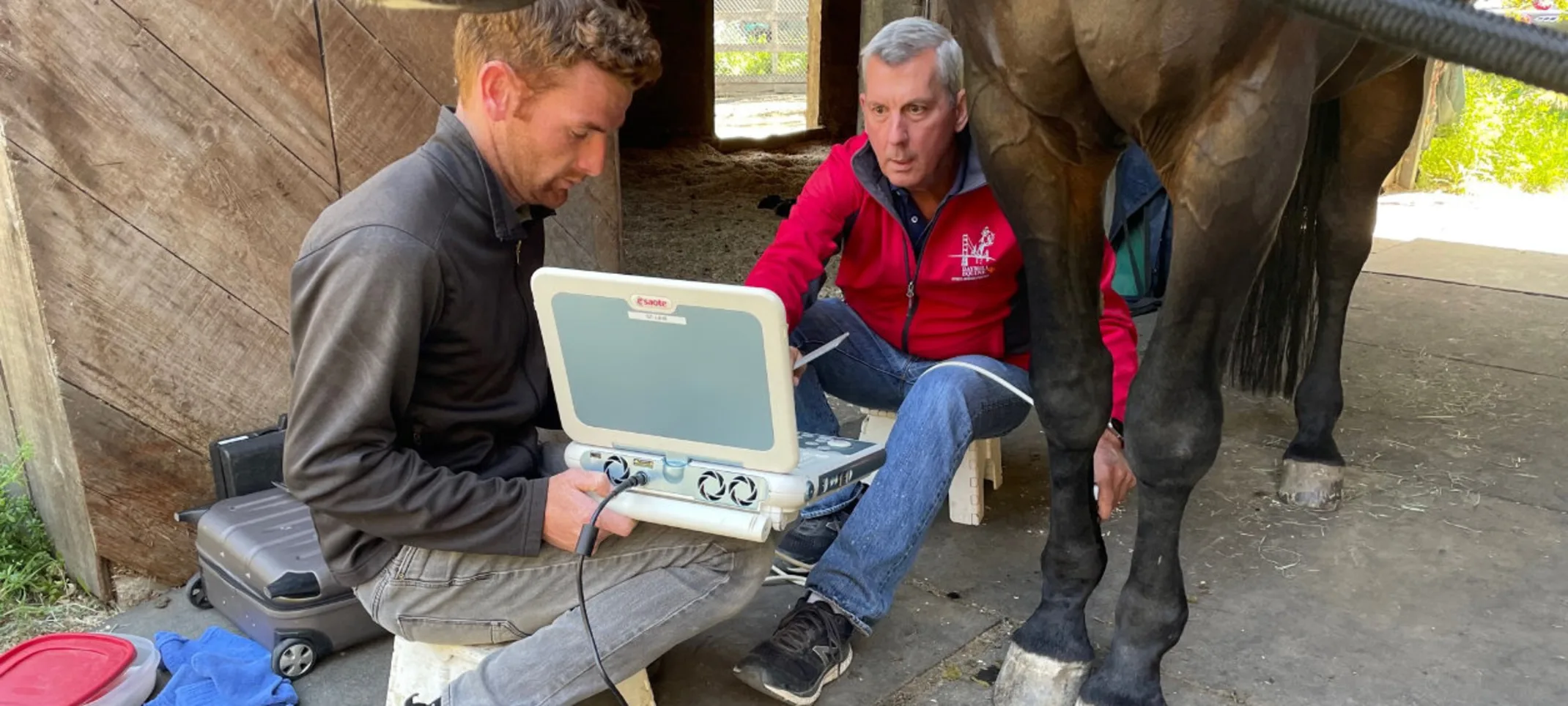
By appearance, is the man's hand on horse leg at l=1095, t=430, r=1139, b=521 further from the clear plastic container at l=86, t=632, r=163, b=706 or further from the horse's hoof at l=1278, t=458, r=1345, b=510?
the clear plastic container at l=86, t=632, r=163, b=706

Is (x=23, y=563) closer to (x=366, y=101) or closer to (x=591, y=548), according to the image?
(x=366, y=101)

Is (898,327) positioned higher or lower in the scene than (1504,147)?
higher

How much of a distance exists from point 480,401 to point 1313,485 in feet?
5.98

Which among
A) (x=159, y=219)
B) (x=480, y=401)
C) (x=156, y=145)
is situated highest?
(x=156, y=145)

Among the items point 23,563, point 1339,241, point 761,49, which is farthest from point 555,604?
point 761,49

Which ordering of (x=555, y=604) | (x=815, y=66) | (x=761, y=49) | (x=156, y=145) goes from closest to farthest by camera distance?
1. (x=555, y=604)
2. (x=156, y=145)
3. (x=815, y=66)
4. (x=761, y=49)

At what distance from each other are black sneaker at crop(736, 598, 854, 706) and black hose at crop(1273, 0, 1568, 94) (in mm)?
1111

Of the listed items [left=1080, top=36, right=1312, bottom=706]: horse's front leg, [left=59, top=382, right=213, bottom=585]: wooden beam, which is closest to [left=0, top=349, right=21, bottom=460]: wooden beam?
[left=59, top=382, right=213, bottom=585]: wooden beam

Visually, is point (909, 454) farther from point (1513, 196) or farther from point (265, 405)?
point (1513, 196)

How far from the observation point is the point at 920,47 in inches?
67.7

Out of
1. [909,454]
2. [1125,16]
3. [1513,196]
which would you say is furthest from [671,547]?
[1513,196]

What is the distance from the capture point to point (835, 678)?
1646mm

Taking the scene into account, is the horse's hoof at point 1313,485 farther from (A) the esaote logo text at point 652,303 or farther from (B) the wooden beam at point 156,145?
(B) the wooden beam at point 156,145

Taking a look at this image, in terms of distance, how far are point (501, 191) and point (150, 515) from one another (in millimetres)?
1124
